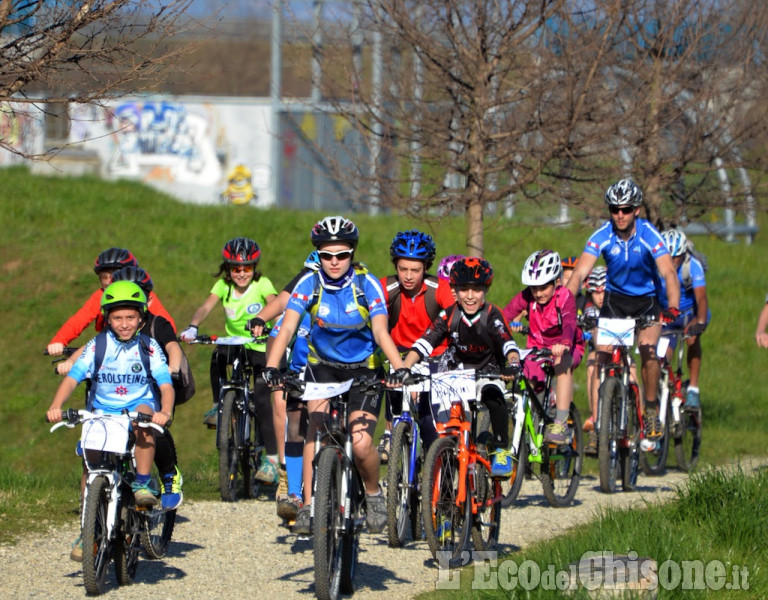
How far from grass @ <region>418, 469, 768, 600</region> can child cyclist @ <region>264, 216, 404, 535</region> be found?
0.90 metres

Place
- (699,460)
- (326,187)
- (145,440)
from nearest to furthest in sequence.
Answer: (145,440), (699,460), (326,187)

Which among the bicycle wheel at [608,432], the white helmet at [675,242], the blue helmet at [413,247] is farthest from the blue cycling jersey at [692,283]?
the blue helmet at [413,247]

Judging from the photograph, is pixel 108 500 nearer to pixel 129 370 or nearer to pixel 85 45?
pixel 129 370

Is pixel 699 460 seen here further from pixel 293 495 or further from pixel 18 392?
pixel 18 392

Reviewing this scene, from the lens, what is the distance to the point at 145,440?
764cm

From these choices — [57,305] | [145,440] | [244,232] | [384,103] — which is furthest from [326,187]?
[145,440]

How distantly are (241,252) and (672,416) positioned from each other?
4479mm

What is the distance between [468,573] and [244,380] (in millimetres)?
→ 3646

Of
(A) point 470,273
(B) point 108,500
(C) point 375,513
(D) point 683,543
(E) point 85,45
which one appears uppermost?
(E) point 85,45

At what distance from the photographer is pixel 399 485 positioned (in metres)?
8.32

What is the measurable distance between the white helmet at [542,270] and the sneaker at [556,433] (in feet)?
3.76

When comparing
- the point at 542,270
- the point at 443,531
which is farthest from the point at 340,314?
the point at 542,270

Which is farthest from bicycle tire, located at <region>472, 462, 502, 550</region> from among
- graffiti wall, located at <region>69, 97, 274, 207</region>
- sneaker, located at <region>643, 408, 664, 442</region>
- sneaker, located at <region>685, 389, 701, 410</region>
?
graffiti wall, located at <region>69, 97, 274, 207</region>

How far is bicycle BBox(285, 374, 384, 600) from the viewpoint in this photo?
6691 millimetres
